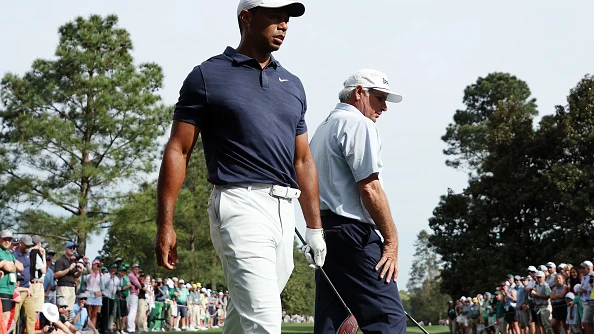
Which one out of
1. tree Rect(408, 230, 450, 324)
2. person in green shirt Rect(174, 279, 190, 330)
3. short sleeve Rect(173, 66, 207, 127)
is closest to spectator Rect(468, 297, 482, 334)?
person in green shirt Rect(174, 279, 190, 330)

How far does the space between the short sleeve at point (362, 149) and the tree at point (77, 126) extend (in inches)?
1477

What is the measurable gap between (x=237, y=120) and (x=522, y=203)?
4661 cm

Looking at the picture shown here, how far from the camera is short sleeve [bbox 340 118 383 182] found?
629 centimetres

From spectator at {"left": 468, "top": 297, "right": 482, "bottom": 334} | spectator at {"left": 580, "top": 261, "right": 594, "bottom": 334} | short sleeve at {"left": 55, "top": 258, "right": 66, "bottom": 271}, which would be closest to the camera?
short sleeve at {"left": 55, "top": 258, "right": 66, "bottom": 271}

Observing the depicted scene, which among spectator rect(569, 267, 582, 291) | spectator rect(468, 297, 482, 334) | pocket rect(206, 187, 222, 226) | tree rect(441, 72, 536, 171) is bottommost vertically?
pocket rect(206, 187, 222, 226)

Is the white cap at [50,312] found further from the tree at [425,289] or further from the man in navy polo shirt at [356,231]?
the tree at [425,289]

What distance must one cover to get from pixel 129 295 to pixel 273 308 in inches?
881

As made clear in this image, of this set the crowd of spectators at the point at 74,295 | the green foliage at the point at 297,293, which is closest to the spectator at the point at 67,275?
the crowd of spectators at the point at 74,295

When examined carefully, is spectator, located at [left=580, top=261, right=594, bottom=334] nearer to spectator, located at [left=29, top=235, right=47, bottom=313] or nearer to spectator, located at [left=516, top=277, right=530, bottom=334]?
spectator, located at [left=516, top=277, right=530, bottom=334]

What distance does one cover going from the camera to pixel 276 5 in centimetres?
512

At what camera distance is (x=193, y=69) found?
200 inches

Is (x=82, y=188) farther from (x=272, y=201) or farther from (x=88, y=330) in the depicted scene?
(x=272, y=201)

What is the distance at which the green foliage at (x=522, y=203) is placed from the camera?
4428 centimetres

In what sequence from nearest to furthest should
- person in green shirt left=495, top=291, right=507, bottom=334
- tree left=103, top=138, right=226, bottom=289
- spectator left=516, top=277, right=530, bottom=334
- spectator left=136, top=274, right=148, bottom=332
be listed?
spectator left=136, top=274, right=148, bottom=332
spectator left=516, top=277, right=530, bottom=334
person in green shirt left=495, top=291, right=507, bottom=334
tree left=103, top=138, right=226, bottom=289
